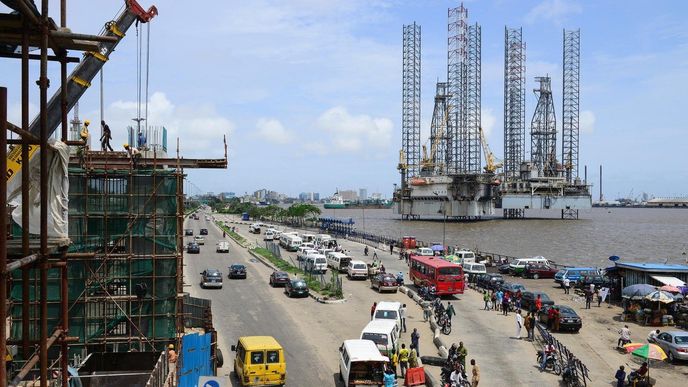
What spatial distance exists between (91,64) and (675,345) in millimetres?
22513

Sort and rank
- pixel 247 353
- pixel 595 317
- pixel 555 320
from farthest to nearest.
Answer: pixel 595 317 → pixel 555 320 → pixel 247 353

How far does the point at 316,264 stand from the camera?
4644 centimetres

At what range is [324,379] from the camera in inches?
766

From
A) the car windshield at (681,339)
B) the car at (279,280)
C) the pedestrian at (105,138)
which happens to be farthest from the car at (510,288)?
the pedestrian at (105,138)

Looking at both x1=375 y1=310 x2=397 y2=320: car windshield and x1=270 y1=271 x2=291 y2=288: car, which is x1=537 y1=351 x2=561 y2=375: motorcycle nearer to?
x1=375 y1=310 x2=397 y2=320: car windshield

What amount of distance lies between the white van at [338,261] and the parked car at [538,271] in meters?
13.7

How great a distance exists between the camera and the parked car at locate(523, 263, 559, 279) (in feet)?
157

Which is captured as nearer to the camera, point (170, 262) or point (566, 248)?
point (170, 262)

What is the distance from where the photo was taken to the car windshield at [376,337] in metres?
21.7

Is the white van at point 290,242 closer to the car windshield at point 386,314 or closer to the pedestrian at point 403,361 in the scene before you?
the car windshield at point 386,314

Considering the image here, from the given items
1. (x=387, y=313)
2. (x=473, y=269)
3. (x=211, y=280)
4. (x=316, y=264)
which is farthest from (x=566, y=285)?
(x=211, y=280)

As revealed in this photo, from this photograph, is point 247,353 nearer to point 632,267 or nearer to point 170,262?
point 170,262

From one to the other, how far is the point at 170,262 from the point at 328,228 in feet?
251

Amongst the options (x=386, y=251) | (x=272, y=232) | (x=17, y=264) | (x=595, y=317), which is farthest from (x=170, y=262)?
(x=272, y=232)
